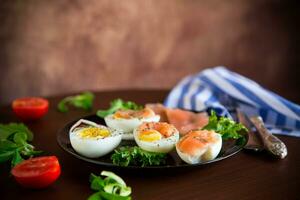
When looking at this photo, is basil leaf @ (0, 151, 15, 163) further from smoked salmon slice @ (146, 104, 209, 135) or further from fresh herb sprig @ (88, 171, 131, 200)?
smoked salmon slice @ (146, 104, 209, 135)

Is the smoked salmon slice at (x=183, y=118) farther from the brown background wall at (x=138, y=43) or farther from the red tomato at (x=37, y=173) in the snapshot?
the brown background wall at (x=138, y=43)

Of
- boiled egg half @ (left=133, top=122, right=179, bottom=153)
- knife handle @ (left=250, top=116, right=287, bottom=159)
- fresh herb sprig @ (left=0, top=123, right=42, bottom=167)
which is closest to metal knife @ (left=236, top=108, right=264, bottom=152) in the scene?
knife handle @ (left=250, top=116, right=287, bottom=159)

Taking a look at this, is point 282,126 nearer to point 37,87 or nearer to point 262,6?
point 37,87

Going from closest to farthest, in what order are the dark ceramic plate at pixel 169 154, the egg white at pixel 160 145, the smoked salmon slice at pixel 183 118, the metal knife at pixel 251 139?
the dark ceramic plate at pixel 169 154
the egg white at pixel 160 145
the metal knife at pixel 251 139
the smoked salmon slice at pixel 183 118

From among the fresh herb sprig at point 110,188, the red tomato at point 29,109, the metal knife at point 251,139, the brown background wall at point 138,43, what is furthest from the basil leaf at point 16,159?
the brown background wall at point 138,43

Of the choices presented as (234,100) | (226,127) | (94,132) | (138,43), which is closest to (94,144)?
(94,132)

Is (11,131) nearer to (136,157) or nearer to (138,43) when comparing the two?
(136,157)
